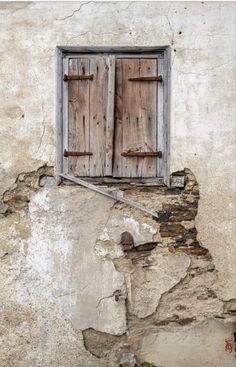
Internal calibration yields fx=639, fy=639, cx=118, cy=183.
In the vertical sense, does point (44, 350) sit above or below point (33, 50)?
below

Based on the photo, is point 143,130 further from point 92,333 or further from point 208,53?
point 92,333

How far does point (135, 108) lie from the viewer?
5.82 meters

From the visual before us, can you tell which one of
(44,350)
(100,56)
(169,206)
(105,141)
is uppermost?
(100,56)

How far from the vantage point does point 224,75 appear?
570 cm

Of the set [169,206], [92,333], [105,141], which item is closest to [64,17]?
[105,141]

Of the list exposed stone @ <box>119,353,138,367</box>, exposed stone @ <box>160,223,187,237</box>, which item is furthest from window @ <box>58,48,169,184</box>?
exposed stone @ <box>119,353,138,367</box>

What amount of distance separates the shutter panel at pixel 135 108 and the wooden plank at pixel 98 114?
0.12m

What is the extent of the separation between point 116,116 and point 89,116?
25cm

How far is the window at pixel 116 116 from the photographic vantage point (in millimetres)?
5809

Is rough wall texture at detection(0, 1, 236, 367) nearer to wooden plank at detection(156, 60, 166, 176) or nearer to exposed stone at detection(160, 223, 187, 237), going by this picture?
exposed stone at detection(160, 223, 187, 237)

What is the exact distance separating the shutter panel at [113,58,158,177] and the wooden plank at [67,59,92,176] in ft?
0.93

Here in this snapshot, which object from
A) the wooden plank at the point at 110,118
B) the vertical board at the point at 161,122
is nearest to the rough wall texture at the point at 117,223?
the vertical board at the point at 161,122

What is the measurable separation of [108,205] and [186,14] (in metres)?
1.84

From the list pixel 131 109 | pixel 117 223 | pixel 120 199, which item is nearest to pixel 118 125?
pixel 131 109
